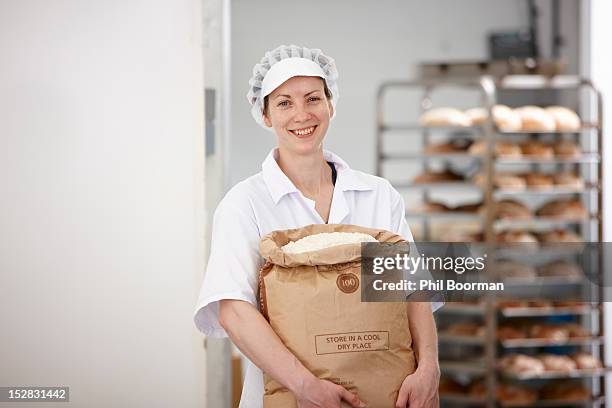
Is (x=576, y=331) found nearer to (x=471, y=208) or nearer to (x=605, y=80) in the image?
(x=471, y=208)

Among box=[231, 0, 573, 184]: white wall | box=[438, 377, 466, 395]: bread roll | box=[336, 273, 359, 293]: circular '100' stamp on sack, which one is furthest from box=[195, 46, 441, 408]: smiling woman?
box=[231, 0, 573, 184]: white wall

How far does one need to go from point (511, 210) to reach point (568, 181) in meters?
0.36

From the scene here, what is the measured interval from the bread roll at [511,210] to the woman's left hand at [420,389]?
291 centimetres

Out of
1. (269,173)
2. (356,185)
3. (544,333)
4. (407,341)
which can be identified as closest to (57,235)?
(269,173)

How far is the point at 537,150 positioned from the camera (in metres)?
4.39

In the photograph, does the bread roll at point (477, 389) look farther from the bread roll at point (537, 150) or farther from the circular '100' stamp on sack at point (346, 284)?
the circular '100' stamp on sack at point (346, 284)

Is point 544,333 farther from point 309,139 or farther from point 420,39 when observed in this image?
point 309,139

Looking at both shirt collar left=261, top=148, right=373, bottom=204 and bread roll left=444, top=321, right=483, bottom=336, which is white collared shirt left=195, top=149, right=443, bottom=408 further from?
bread roll left=444, top=321, right=483, bottom=336

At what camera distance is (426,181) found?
4523mm

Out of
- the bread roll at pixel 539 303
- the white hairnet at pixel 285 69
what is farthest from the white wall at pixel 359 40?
the white hairnet at pixel 285 69

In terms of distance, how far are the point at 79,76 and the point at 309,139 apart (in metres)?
0.89

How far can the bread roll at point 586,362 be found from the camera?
4.21 meters

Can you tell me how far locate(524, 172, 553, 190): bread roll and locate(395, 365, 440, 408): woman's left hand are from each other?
300cm

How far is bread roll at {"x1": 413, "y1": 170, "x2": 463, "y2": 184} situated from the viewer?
14.9ft
